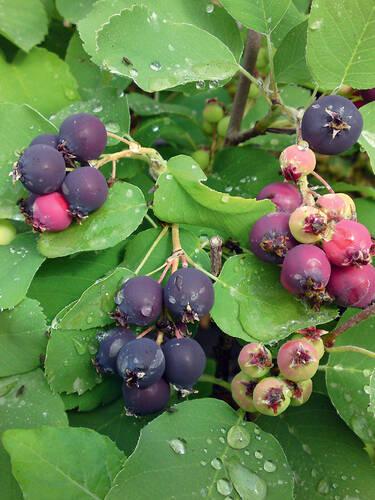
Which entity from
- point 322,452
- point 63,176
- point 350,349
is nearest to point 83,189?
point 63,176

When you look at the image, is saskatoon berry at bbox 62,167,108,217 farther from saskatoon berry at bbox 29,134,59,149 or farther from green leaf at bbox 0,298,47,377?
green leaf at bbox 0,298,47,377

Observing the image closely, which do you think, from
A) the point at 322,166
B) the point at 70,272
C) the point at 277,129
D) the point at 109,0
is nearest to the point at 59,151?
the point at 70,272

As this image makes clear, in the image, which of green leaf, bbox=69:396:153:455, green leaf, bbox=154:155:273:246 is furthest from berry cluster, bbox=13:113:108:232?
green leaf, bbox=69:396:153:455

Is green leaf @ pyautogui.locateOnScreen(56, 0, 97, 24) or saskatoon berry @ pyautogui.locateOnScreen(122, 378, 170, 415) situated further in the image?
green leaf @ pyautogui.locateOnScreen(56, 0, 97, 24)

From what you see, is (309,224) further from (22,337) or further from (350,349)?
(22,337)

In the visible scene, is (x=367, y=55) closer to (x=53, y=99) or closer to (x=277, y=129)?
(x=277, y=129)

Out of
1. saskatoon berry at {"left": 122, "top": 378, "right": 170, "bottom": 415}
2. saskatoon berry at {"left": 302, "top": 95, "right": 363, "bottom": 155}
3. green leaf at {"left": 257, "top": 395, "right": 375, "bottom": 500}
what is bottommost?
green leaf at {"left": 257, "top": 395, "right": 375, "bottom": 500}

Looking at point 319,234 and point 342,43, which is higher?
point 342,43
